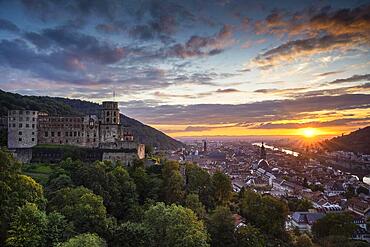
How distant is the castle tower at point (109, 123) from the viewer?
176 feet

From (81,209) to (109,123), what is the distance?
93.6 feet

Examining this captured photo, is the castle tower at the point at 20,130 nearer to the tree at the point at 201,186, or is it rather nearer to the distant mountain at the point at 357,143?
the tree at the point at 201,186

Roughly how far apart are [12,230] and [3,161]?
24.6 ft

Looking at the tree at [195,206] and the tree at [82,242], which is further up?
the tree at [82,242]

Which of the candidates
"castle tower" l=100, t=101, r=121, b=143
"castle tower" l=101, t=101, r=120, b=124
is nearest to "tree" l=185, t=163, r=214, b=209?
"castle tower" l=100, t=101, r=121, b=143

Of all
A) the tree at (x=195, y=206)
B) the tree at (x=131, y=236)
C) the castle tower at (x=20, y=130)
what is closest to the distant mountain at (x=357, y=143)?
the tree at (x=195, y=206)

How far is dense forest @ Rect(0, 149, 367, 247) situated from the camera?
24016 mm

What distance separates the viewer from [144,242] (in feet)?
85.4

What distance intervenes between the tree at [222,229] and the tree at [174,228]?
485 centimetres

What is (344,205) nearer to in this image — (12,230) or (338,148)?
(12,230)

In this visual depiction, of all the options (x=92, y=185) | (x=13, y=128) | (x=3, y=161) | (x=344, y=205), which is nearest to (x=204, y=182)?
(x=92, y=185)

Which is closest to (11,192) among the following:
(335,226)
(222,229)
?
(222,229)

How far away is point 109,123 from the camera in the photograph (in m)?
54.4

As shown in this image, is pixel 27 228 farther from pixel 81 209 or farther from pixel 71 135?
pixel 71 135
